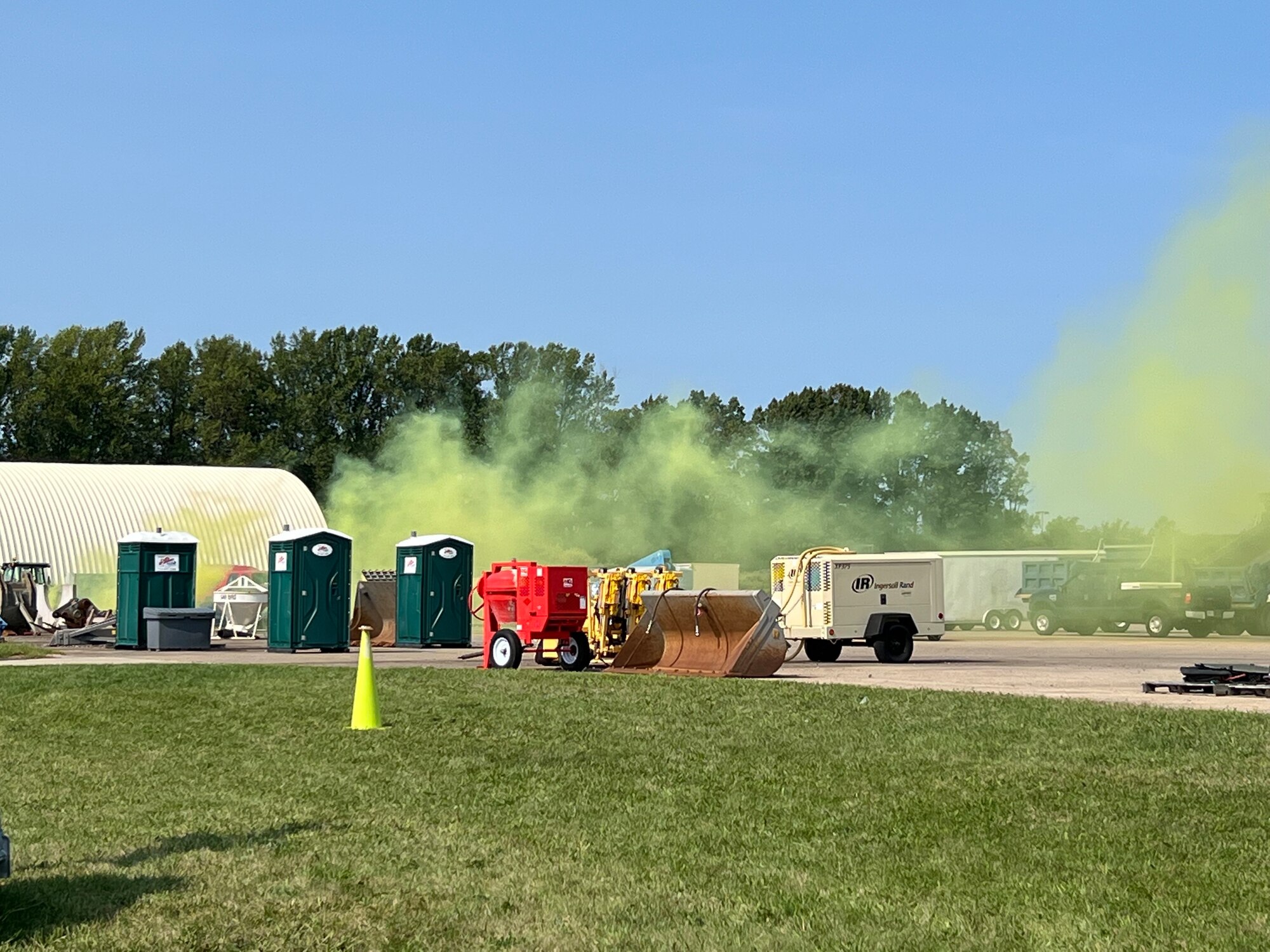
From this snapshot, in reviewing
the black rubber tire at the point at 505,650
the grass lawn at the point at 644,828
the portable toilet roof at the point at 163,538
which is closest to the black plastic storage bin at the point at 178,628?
the portable toilet roof at the point at 163,538

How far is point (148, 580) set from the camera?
3753 centimetres

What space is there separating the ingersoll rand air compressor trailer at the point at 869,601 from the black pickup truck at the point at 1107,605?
1782 cm

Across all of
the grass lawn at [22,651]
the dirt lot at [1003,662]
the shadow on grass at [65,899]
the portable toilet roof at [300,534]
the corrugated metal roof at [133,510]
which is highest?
the corrugated metal roof at [133,510]

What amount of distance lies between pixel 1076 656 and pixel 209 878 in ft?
90.8

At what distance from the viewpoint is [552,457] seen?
243 feet

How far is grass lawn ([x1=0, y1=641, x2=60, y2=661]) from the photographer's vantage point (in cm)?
3112

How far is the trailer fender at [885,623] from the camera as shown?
30531 millimetres

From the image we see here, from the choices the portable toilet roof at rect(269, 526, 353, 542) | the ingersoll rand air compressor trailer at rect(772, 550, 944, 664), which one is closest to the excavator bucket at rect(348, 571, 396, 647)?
the portable toilet roof at rect(269, 526, 353, 542)

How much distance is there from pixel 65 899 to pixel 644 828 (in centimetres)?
334

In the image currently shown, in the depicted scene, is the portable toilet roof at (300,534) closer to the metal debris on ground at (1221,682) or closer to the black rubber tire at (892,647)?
the black rubber tire at (892,647)

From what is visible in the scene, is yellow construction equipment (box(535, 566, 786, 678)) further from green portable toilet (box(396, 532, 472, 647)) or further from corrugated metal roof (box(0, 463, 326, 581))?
corrugated metal roof (box(0, 463, 326, 581))

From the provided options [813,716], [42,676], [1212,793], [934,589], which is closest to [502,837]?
[1212,793]

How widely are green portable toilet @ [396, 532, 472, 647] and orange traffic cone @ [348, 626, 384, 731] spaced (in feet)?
69.4

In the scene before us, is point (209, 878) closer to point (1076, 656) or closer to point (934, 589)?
point (934, 589)
